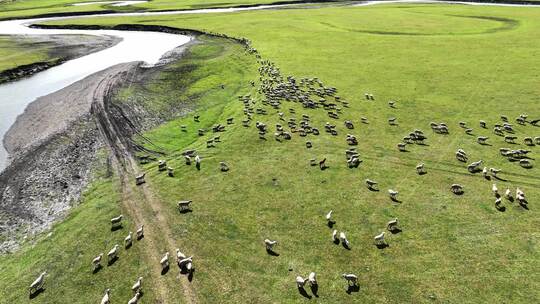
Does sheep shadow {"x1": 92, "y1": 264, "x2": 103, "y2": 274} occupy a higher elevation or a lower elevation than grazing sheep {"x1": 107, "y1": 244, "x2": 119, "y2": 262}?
lower

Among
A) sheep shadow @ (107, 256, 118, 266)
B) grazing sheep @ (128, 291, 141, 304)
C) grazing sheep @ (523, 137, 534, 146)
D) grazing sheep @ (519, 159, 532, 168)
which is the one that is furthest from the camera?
grazing sheep @ (523, 137, 534, 146)

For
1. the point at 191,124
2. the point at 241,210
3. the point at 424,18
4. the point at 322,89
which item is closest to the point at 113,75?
the point at 191,124

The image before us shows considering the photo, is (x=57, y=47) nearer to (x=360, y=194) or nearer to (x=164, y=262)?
(x=164, y=262)

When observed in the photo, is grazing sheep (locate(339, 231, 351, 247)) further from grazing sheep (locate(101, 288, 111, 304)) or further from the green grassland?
the green grassland

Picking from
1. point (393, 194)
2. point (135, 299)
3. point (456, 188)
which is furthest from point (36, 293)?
point (456, 188)

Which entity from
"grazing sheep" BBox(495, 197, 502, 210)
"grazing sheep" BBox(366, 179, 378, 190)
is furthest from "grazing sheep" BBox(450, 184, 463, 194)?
"grazing sheep" BBox(366, 179, 378, 190)

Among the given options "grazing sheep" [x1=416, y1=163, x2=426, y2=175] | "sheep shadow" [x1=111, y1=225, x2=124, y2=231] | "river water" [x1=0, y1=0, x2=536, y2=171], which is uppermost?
"grazing sheep" [x1=416, y1=163, x2=426, y2=175]
